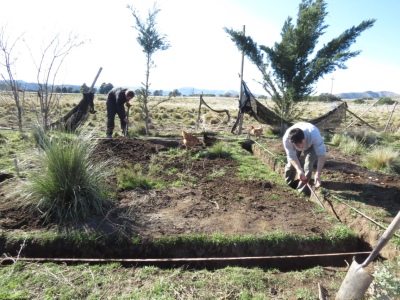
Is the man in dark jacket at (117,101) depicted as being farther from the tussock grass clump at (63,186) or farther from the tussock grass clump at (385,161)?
the tussock grass clump at (385,161)

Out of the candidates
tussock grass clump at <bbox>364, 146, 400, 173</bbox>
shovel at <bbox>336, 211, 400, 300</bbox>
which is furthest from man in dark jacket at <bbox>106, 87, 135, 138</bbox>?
shovel at <bbox>336, 211, 400, 300</bbox>

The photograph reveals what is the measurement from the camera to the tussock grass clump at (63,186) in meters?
3.73

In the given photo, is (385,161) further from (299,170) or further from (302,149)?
(299,170)

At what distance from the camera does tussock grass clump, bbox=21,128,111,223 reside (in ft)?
12.2

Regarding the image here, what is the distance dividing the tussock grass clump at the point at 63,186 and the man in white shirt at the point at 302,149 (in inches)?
113

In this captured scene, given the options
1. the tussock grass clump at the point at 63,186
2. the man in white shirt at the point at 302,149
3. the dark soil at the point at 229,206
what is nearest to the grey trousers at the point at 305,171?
the man in white shirt at the point at 302,149

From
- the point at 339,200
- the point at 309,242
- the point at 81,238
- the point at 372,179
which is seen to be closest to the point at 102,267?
the point at 81,238

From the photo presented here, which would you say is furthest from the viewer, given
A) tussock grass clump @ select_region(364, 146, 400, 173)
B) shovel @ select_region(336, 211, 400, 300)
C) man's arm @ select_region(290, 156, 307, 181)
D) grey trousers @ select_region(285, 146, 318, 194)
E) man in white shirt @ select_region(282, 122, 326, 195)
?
tussock grass clump @ select_region(364, 146, 400, 173)

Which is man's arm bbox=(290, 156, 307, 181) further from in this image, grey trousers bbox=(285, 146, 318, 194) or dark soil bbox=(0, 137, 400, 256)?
grey trousers bbox=(285, 146, 318, 194)

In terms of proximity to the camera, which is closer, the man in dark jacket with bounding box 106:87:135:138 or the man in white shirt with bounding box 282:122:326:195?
the man in white shirt with bounding box 282:122:326:195

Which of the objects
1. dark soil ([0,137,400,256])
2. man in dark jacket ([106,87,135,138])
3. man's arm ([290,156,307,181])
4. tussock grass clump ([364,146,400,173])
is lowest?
dark soil ([0,137,400,256])

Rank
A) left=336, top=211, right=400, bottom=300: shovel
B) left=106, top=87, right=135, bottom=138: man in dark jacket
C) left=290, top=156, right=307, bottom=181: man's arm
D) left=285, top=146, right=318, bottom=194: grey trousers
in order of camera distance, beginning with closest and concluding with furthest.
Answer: left=336, top=211, right=400, bottom=300: shovel, left=290, top=156, right=307, bottom=181: man's arm, left=285, top=146, right=318, bottom=194: grey trousers, left=106, top=87, right=135, bottom=138: man in dark jacket

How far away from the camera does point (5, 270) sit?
9.53ft

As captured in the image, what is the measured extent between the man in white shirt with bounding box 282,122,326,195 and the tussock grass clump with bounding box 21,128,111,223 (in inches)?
113
